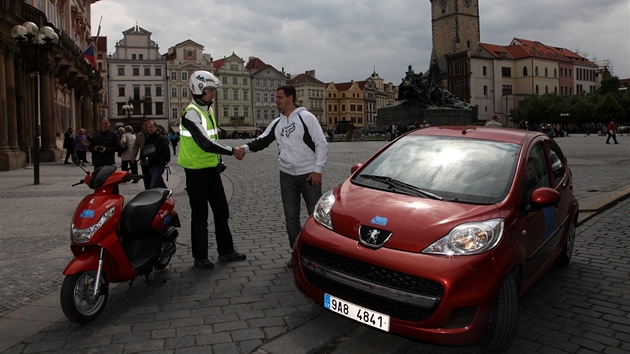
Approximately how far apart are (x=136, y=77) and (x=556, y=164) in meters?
84.7

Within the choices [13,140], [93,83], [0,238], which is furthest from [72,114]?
[0,238]

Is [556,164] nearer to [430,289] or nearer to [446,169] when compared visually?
[446,169]

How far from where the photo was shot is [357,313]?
3584mm

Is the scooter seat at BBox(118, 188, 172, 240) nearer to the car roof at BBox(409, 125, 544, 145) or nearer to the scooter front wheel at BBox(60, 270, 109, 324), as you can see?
the scooter front wheel at BBox(60, 270, 109, 324)

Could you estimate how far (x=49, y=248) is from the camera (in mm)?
6613

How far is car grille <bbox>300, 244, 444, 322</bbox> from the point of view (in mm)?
3319

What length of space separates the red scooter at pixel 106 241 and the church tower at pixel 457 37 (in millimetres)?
87841

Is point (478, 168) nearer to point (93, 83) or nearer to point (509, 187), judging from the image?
point (509, 187)

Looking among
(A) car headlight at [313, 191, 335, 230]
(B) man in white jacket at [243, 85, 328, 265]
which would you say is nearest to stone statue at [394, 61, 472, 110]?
(B) man in white jacket at [243, 85, 328, 265]

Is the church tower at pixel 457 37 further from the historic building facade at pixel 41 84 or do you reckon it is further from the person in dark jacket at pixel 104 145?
the person in dark jacket at pixel 104 145

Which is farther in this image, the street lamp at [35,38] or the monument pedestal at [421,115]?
the monument pedestal at [421,115]

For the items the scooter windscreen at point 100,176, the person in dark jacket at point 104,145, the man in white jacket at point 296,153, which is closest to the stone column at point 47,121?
the person in dark jacket at point 104,145

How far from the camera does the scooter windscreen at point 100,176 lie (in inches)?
178

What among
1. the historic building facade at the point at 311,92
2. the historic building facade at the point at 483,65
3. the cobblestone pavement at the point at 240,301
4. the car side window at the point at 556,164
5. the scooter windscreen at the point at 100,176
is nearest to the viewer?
the cobblestone pavement at the point at 240,301
